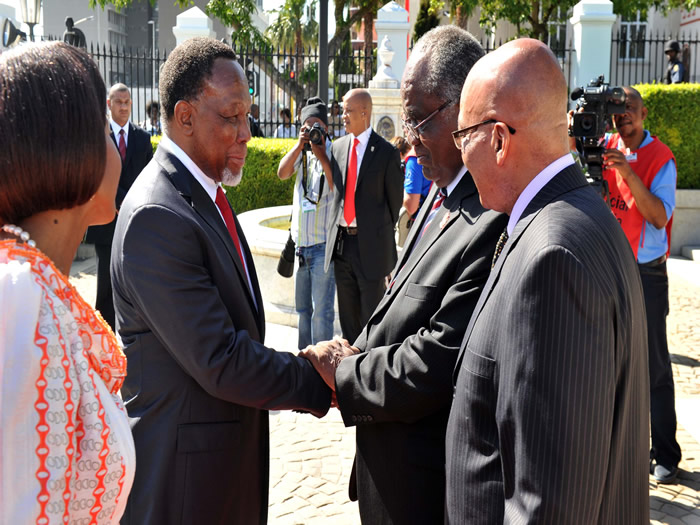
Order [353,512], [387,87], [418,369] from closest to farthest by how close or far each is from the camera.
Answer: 1. [418,369]
2. [353,512]
3. [387,87]

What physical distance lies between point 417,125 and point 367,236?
3.49m

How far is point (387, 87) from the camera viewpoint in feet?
44.9

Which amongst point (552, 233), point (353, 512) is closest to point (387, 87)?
point (353, 512)

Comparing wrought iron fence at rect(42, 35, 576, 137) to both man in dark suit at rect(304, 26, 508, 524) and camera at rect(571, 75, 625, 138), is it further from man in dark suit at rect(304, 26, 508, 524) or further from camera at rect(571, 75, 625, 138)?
man in dark suit at rect(304, 26, 508, 524)

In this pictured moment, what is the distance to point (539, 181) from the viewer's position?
6.30ft

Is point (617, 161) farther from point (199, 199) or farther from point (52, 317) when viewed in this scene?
point (52, 317)

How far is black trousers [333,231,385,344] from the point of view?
20.7ft

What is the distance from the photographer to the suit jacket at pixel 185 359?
2404 mm

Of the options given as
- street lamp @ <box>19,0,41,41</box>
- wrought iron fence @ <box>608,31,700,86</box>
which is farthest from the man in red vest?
street lamp @ <box>19,0,41,41</box>

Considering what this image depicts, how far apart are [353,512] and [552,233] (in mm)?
3021

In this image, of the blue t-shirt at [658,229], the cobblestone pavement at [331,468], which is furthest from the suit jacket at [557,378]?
the blue t-shirt at [658,229]

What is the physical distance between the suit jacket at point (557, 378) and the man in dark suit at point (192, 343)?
2.92ft

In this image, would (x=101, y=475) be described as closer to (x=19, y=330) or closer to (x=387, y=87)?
(x=19, y=330)

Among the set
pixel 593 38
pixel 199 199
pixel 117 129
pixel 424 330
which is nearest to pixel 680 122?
pixel 593 38
